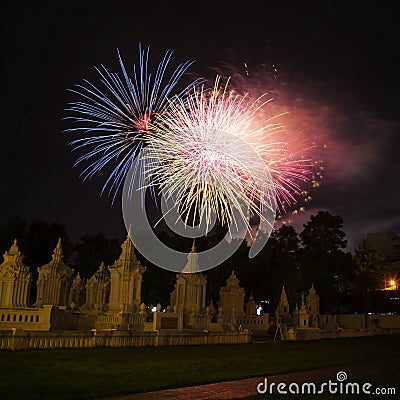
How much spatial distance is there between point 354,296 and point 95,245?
116 ft

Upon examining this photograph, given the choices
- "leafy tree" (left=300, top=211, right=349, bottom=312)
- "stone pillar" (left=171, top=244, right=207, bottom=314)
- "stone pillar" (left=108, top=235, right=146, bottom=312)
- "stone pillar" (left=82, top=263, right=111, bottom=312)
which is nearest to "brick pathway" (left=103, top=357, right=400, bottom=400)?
"stone pillar" (left=108, top=235, right=146, bottom=312)

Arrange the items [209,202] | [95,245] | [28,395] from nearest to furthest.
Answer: [28,395], [209,202], [95,245]

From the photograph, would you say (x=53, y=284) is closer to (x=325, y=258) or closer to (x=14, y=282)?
(x=14, y=282)

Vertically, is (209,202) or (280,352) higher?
(209,202)

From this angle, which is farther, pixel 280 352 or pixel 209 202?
pixel 209 202

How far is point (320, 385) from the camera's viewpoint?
13125 mm

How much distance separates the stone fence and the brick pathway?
8583mm

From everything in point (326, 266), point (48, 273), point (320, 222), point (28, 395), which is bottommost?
point (28, 395)

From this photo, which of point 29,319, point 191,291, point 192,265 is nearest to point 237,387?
point 29,319

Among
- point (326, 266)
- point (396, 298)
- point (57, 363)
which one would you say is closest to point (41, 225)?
point (326, 266)

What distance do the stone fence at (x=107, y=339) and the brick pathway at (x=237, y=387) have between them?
8.58m

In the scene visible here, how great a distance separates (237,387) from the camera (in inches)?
488

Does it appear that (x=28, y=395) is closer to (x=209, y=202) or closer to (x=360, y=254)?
(x=209, y=202)

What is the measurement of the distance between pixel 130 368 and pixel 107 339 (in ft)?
23.1
